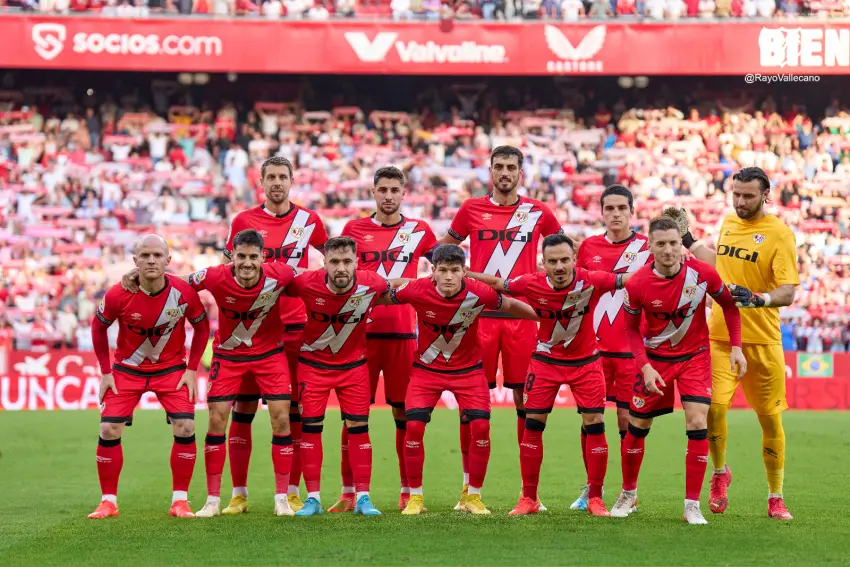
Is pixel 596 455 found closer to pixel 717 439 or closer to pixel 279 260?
pixel 717 439

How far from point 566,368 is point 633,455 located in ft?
2.59

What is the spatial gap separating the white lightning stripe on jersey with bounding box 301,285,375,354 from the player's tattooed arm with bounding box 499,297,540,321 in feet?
3.24

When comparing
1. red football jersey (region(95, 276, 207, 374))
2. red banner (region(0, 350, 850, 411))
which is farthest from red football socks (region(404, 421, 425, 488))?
red banner (region(0, 350, 850, 411))

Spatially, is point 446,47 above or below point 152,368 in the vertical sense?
above

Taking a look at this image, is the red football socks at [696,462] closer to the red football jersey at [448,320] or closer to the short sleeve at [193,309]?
the red football jersey at [448,320]

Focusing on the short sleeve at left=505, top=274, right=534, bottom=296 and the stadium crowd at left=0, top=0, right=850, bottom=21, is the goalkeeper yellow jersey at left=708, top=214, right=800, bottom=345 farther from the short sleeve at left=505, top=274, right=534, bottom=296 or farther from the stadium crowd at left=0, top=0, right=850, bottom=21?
the stadium crowd at left=0, top=0, right=850, bottom=21

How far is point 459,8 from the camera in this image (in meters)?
26.4

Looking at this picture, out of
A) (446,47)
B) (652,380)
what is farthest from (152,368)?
(446,47)

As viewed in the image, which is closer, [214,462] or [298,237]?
[214,462]

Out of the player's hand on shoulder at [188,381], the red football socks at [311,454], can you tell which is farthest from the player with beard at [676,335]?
the player's hand on shoulder at [188,381]

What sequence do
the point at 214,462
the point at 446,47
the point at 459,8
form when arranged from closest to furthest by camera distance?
1. the point at 214,462
2. the point at 446,47
3. the point at 459,8

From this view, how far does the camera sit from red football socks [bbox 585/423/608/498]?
8859mm

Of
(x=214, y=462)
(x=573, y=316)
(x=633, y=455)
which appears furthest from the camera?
(x=214, y=462)

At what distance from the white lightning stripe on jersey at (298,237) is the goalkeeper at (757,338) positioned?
9.42 ft
